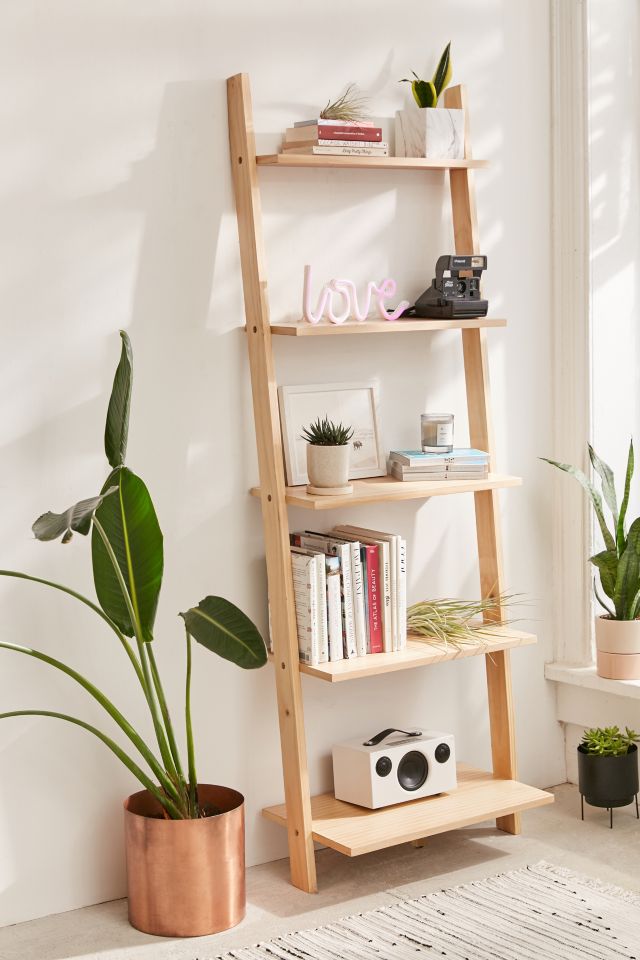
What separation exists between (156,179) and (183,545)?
35.0 inches

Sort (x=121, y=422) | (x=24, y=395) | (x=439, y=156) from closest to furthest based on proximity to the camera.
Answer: (x=121, y=422)
(x=24, y=395)
(x=439, y=156)

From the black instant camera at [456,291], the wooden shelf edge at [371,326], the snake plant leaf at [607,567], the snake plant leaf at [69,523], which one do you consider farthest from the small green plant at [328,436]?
the snake plant leaf at [607,567]

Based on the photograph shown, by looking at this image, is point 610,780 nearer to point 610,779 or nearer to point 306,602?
point 610,779

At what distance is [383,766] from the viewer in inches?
122

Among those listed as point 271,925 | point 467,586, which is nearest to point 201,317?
point 467,586

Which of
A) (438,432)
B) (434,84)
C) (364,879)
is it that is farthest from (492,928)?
(434,84)

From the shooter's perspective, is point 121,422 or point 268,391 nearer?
point 121,422

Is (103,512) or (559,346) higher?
(559,346)

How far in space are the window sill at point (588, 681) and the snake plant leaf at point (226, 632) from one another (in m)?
1.28

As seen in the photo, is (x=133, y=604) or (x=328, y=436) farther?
(x=328, y=436)

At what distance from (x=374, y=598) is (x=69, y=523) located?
1087 mm

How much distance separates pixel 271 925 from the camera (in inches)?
110

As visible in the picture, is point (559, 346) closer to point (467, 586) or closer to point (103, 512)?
point (467, 586)

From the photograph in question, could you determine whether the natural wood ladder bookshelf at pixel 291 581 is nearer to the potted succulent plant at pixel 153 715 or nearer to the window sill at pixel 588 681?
the potted succulent plant at pixel 153 715
